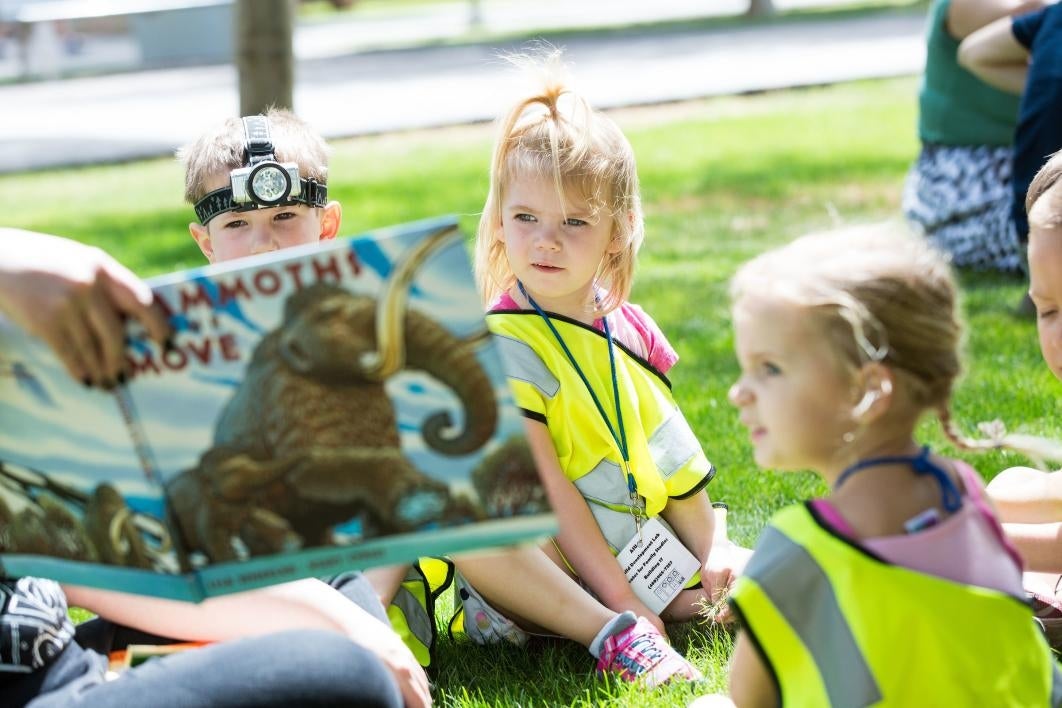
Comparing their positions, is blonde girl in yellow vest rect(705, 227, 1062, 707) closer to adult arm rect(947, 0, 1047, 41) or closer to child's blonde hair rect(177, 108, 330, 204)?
child's blonde hair rect(177, 108, 330, 204)

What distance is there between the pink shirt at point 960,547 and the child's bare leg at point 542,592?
1107 millimetres

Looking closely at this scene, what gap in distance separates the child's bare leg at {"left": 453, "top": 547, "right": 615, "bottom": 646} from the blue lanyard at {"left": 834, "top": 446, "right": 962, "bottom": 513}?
1.10 m

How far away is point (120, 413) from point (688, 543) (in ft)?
5.60

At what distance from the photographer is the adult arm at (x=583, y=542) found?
3.05 metres

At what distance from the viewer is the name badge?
3.10 metres

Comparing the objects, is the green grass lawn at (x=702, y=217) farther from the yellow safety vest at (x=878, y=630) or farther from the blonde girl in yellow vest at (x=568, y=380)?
the yellow safety vest at (x=878, y=630)

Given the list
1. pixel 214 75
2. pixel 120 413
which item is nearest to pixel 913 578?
pixel 120 413

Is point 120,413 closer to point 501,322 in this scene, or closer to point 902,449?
point 902,449

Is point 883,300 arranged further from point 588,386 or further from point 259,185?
point 259,185

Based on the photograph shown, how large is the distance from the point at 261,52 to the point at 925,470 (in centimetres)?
831

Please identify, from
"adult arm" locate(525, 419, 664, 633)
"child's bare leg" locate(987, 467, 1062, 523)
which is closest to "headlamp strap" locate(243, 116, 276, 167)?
"adult arm" locate(525, 419, 664, 633)

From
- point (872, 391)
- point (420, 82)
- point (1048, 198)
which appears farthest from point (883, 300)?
point (420, 82)

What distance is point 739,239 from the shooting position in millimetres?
7367

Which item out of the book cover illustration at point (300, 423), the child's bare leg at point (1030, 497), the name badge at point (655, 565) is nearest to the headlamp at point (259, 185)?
the name badge at point (655, 565)
